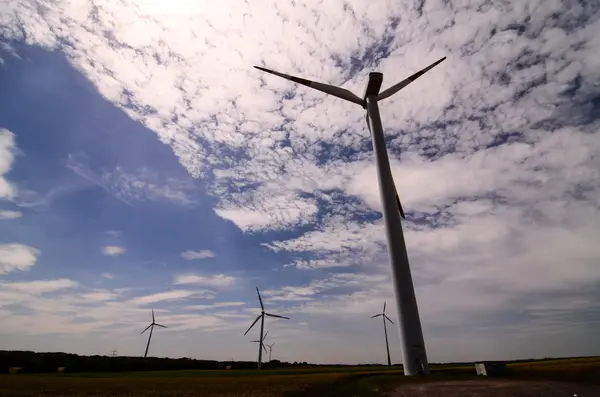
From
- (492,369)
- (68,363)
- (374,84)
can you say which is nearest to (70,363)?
(68,363)

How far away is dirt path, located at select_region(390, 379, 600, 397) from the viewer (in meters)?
27.8

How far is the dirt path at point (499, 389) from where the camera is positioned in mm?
27750

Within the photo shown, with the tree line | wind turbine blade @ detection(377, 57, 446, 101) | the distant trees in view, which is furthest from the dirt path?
the distant trees

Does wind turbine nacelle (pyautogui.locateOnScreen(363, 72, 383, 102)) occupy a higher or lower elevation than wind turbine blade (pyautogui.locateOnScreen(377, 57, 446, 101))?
lower

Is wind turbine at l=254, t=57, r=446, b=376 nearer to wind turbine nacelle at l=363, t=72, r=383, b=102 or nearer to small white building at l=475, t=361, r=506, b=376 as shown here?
wind turbine nacelle at l=363, t=72, r=383, b=102

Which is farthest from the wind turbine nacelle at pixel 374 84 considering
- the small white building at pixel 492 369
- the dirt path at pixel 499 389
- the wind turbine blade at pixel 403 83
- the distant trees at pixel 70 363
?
the distant trees at pixel 70 363

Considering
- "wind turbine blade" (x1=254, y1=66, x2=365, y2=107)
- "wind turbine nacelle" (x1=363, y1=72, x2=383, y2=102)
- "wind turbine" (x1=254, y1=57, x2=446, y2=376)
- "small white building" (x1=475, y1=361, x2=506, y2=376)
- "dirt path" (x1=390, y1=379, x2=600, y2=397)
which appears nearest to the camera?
"dirt path" (x1=390, y1=379, x2=600, y2=397)

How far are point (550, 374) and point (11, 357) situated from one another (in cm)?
15329

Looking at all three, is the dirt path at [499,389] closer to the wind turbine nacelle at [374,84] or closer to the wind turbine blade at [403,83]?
the wind turbine nacelle at [374,84]

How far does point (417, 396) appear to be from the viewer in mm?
28938

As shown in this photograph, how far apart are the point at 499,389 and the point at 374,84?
44239mm

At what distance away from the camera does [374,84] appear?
190 ft

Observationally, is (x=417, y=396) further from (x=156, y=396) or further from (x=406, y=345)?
(x=156, y=396)

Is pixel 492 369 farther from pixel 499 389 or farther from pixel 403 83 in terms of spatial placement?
pixel 403 83
